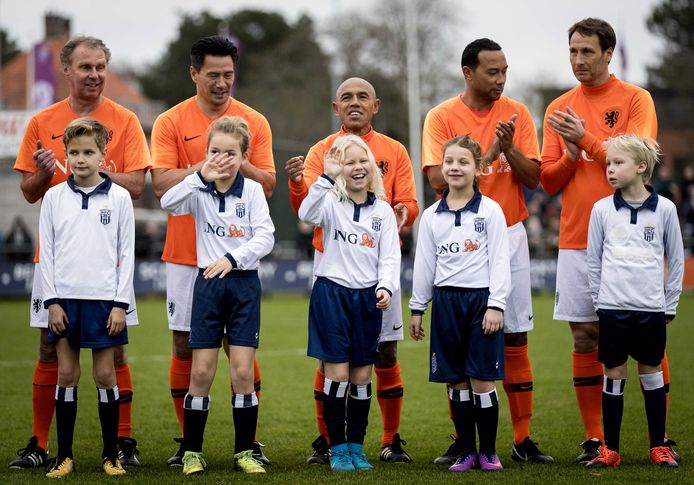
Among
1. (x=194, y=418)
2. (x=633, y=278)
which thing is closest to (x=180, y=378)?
(x=194, y=418)

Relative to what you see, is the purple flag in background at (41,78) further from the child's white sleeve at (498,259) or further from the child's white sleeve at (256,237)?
the child's white sleeve at (498,259)

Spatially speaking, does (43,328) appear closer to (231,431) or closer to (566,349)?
(231,431)

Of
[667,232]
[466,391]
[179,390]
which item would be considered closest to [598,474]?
[466,391]

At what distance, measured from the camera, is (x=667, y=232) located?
20.9 ft

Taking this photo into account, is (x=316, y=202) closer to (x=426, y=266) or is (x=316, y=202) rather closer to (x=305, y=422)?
(x=426, y=266)

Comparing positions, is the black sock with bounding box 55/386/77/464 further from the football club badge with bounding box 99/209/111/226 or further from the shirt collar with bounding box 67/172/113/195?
the shirt collar with bounding box 67/172/113/195

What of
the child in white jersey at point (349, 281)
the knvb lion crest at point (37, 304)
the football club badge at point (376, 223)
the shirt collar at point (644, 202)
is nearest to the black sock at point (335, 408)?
the child in white jersey at point (349, 281)

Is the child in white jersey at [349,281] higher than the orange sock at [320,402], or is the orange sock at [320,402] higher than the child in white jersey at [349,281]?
the child in white jersey at [349,281]

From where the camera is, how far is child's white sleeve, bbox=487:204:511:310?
6.21m

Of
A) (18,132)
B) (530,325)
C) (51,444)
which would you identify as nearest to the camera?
(530,325)

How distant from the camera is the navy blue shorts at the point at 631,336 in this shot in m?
6.28

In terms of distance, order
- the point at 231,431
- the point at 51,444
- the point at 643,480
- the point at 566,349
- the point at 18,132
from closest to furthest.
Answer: the point at 643,480 < the point at 51,444 < the point at 231,431 < the point at 566,349 < the point at 18,132

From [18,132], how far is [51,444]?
2283cm

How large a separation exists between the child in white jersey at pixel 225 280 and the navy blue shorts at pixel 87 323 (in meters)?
0.55
